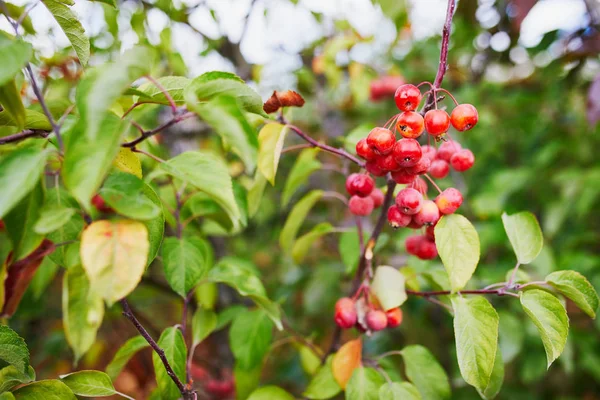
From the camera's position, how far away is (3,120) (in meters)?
0.82

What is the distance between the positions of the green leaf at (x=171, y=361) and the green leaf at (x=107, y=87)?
0.50m

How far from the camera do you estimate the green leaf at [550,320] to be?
2.63ft

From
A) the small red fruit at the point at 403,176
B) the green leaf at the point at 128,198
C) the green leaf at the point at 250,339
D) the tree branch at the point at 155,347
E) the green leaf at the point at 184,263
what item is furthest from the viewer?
the green leaf at the point at 250,339

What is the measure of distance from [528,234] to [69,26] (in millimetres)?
1077

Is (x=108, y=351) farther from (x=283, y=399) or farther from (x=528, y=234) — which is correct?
(x=528, y=234)

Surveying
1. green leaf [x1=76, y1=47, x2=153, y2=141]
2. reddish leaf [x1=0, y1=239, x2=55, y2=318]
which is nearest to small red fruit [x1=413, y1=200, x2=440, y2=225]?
green leaf [x1=76, y1=47, x2=153, y2=141]

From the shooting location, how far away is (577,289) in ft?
2.83

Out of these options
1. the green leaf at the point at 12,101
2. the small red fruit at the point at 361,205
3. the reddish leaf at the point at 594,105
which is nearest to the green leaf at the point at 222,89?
the green leaf at the point at 12,101

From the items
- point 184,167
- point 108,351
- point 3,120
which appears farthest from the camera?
point 108,351

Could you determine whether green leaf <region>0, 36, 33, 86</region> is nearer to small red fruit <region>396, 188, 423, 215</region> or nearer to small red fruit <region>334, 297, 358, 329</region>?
small red fruit <region>396, 188, 423, 215</region>

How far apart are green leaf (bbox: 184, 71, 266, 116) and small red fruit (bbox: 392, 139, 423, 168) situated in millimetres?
262

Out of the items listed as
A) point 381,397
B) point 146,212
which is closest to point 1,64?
point 146,212

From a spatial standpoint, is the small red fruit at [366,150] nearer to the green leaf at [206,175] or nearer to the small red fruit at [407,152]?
the small red fruit at [407,152]

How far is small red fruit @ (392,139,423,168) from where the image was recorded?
2.57 ft
